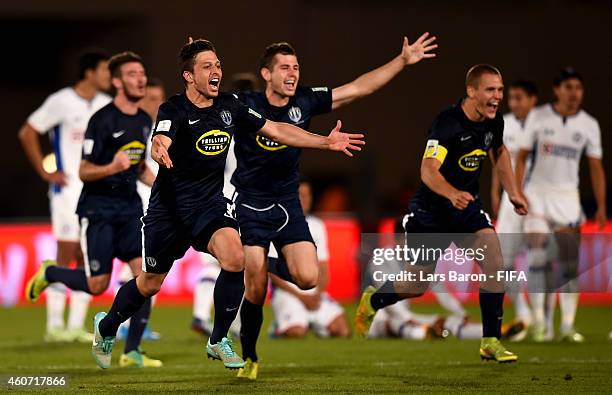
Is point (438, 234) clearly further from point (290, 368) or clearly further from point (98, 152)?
point (98, 152)

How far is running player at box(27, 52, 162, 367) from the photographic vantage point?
1014 centimetres

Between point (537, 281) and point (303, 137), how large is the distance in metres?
4.77

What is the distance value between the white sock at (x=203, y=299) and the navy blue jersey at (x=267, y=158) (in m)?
2.99

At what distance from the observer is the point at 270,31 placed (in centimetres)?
2080

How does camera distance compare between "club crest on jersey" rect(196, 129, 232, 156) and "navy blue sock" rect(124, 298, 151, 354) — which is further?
"navy blue sock" rect(124, 298, 151, 354)

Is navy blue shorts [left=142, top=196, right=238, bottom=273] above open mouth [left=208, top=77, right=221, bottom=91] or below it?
below

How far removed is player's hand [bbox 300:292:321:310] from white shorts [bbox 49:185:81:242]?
227 cm

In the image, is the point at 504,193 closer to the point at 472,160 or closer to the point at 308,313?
the point at 308,313

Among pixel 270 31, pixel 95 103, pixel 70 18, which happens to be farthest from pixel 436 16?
pixel 95 103

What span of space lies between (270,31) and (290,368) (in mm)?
11898

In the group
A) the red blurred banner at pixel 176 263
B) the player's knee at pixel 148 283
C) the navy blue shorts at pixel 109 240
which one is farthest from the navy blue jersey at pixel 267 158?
the red blurred banner at pixel 176 263

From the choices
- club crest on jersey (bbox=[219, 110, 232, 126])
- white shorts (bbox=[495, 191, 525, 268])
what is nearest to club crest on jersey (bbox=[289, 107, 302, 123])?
club crest on jersey (bbox=[219, 110, 232, 126])

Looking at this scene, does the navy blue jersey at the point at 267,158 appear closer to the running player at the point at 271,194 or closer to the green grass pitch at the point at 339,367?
the running player at the point at 271,194

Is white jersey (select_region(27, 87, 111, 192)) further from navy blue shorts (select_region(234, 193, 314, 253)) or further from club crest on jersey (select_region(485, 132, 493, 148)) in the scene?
club crest on jersey (select_region(485, 132, 493, 148))
